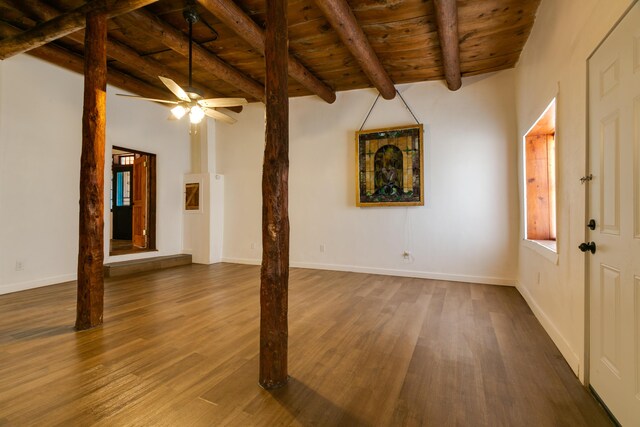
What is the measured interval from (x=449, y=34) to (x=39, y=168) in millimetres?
5725

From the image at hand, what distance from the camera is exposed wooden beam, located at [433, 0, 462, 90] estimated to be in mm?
2916

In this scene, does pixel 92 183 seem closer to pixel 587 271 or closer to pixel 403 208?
pixel 587 271

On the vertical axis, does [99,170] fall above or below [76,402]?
above

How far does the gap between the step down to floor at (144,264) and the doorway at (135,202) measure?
479 millimetres

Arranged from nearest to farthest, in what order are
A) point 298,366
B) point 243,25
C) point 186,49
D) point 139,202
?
point 298,366 < point 243,25 < point 186,49 < point 139,202

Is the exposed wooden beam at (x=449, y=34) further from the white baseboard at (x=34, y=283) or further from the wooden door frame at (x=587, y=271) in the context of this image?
the white baseboard at (x=34, y=283)

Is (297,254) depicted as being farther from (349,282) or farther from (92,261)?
(92,261)

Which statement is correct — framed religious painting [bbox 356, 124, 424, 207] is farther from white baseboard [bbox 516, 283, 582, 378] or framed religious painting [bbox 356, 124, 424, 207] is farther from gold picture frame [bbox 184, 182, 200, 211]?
gold picture frame [bbox 184, 182, 200, 211]

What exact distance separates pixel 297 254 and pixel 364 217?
1532mm

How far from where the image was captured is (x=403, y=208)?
16.5 feet

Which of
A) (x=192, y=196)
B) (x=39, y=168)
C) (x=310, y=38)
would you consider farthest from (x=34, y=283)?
(x=310, y=38)

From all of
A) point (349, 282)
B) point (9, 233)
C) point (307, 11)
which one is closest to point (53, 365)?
point (9, 233)

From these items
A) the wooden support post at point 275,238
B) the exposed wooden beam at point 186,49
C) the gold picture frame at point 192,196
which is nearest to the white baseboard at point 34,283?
the gold picture frame at point 192,196

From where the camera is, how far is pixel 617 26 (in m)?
1.52
